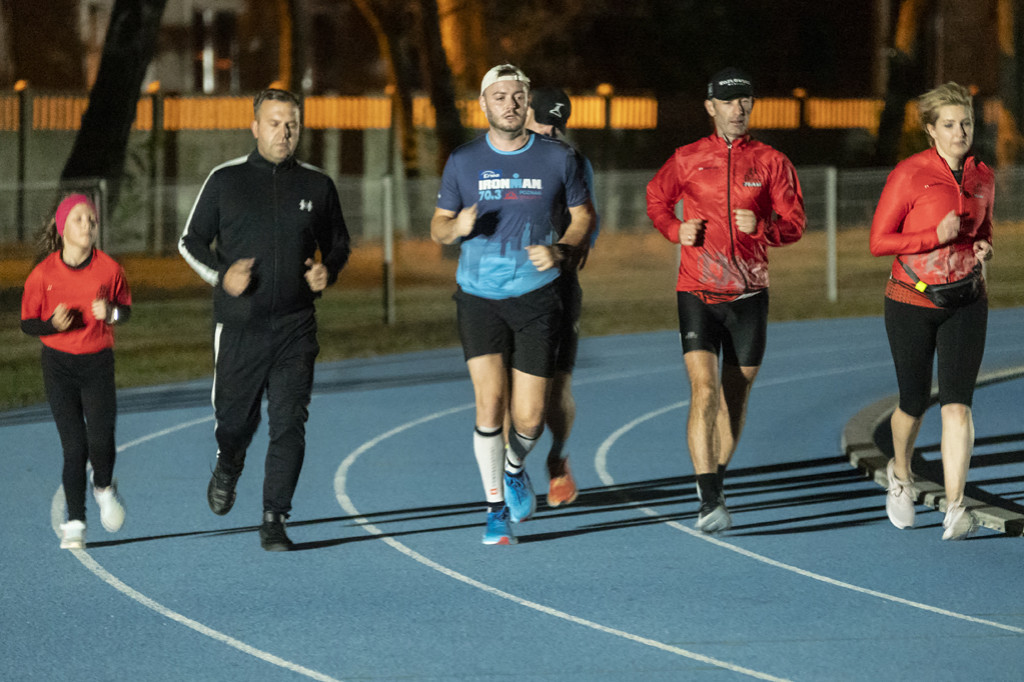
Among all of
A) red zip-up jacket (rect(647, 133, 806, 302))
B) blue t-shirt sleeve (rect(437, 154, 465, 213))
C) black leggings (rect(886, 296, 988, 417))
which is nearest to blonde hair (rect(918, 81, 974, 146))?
red zip-up jacket (rect(647, 133, 806, 302))

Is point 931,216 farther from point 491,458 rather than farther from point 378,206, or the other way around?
point 378,206

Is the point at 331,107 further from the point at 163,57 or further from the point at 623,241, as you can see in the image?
the point at 623,241

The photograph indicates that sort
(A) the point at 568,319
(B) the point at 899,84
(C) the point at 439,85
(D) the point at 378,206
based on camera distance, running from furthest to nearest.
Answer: (B) the point at 899,84
(C) the point at 439,85
(D) the point at 378,206
(A) the point at 568,319

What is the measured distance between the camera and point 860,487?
984 cm

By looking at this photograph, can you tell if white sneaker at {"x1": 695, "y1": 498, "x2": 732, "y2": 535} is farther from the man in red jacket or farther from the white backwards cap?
the white backwards cap

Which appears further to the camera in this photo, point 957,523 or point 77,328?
point 957,523

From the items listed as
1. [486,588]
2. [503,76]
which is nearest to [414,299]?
[503,76]

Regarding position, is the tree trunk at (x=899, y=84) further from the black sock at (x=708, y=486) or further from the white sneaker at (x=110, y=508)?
the white sneaker at (x=110, y=508)

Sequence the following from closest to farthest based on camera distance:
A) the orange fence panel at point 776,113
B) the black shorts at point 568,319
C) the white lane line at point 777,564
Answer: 1. the white lane line at point 777,564
2. the black shorts at point 568,319
3. the orange fence panel at point 776,113

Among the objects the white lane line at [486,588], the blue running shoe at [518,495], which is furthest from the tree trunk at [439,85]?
the blue running shoe at [518,495]

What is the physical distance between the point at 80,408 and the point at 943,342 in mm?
4169

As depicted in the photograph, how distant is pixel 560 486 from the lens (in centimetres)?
911

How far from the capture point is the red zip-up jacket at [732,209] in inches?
324

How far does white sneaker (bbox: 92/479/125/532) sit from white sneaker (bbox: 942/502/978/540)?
4007mm
